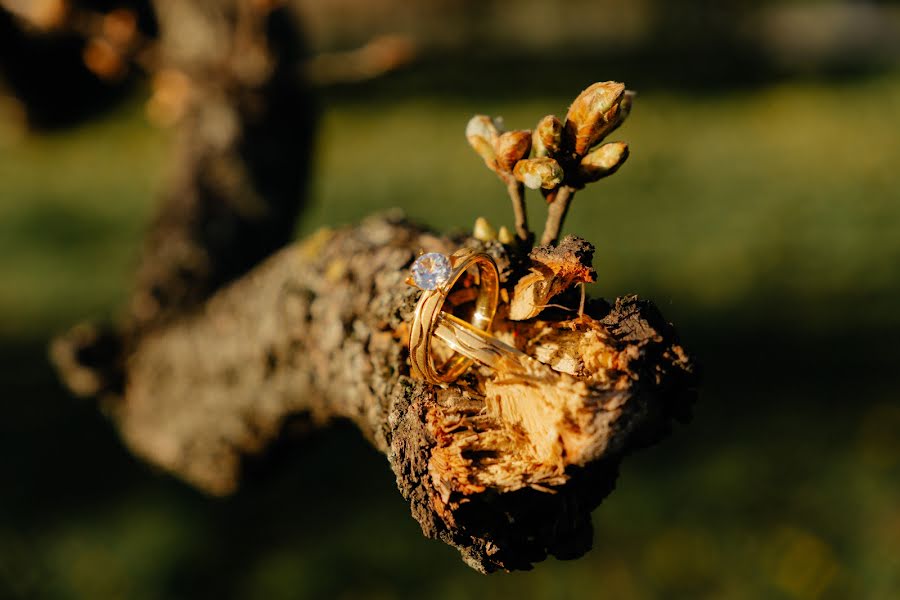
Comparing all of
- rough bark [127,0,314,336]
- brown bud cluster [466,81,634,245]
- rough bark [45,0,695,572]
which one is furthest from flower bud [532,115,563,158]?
rough bark [127,0,314,336]

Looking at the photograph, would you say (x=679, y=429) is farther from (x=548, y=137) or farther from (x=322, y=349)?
(x=548, y=137)

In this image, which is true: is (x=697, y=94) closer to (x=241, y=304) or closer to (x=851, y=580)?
(x=851, y=580)

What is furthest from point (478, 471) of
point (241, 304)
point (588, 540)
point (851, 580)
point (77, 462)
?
point (77, 462)

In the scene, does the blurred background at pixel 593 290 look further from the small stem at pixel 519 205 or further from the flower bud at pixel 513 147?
the flower bud at pixel 513 147

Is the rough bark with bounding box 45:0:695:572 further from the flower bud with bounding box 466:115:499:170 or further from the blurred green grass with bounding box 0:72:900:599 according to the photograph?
the blurred green grass with bounding box 0:72:900:599

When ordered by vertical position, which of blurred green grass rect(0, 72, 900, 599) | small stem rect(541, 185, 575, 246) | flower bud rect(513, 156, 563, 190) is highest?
flower bud rect(513, 156, 563, 190)

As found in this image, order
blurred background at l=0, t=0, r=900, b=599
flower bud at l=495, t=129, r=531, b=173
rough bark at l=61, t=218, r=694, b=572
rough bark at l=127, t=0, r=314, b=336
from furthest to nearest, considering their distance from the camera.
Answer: blurred background at l=0, t=0, r=900, b=599 → rough bark at l=127, t=0, r=314, b=336 → flower bud at l=495, t=129, r=531, b=173 → rough bark at l=61, t=218, r=694, b=572

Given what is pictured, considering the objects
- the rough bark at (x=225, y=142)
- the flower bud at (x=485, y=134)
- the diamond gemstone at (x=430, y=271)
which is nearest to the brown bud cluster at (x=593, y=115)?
the flower bud at (x=485, y=134)
